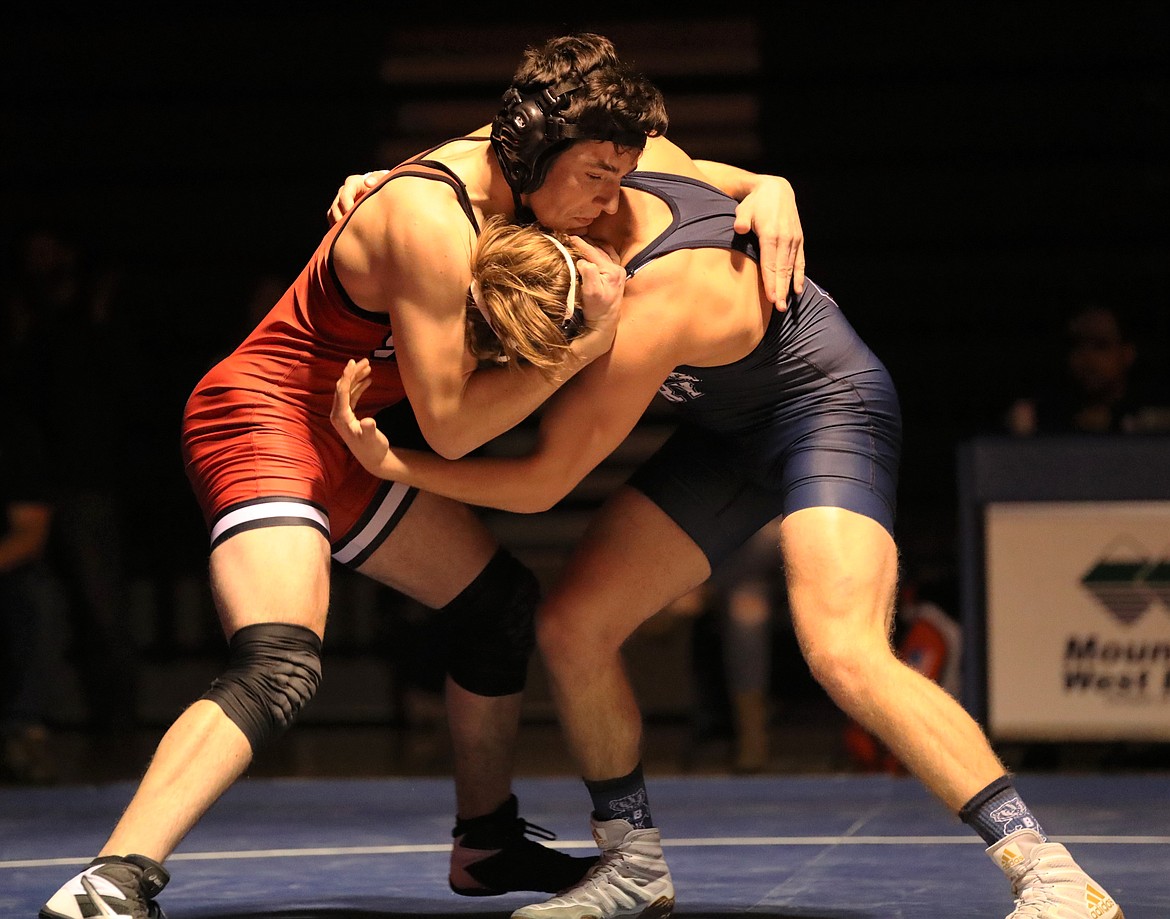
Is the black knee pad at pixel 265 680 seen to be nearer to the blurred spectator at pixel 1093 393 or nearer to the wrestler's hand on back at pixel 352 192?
the wrestler's hand on back at pixel 352 192

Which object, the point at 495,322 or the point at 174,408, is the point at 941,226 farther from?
the point at 495,322

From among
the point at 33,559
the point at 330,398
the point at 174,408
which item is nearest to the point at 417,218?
the point at 330,398

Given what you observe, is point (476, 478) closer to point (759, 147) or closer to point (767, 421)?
point (767, 421)

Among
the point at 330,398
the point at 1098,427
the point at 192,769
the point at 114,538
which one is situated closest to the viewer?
the point at 192,769

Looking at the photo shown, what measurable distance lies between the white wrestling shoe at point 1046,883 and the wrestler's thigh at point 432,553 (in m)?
1.12

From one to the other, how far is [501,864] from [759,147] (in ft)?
16.6

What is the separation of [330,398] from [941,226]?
5.21 metres

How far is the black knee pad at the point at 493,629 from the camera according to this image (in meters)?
3.47

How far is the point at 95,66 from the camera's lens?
823cm

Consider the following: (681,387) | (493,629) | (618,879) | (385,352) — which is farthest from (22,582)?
(681,387)

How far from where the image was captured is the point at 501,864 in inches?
136

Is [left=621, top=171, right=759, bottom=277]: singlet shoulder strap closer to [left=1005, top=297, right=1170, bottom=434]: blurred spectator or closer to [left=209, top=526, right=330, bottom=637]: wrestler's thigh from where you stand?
[left=209, top=526, right=330, bottom=637]: wrestler's thigh

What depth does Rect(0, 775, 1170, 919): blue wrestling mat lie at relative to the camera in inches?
135

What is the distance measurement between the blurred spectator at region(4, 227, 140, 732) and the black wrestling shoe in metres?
3.26
